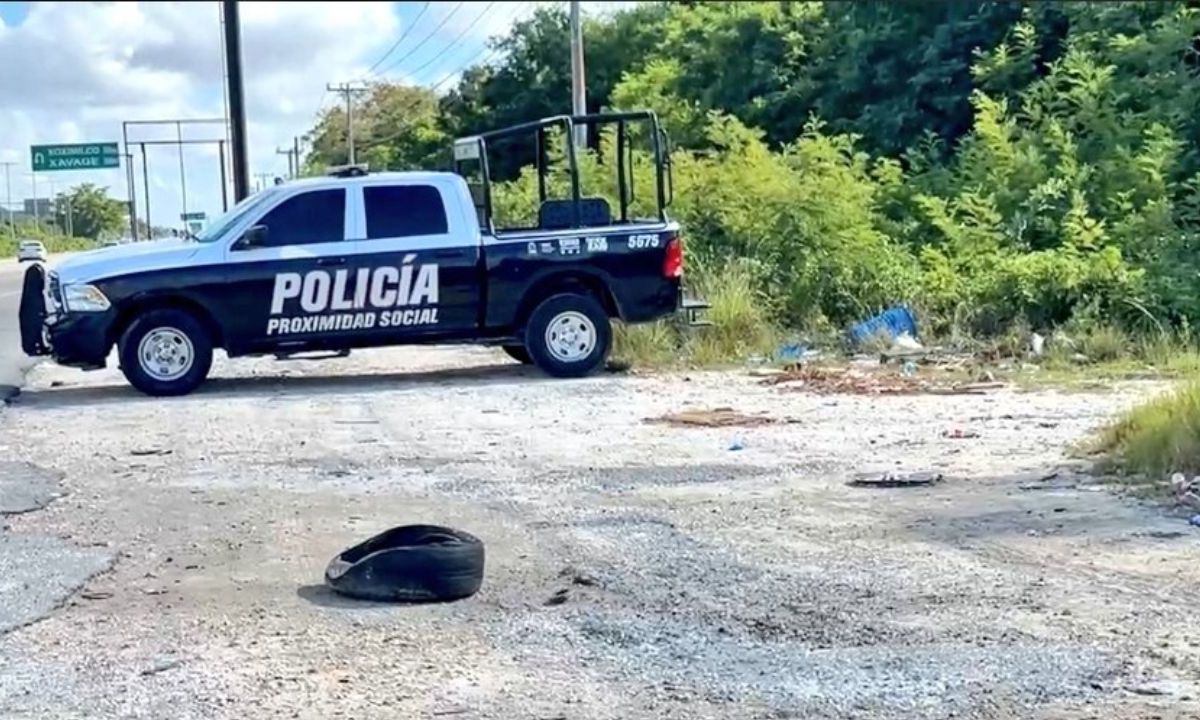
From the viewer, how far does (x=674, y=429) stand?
39.0 ft

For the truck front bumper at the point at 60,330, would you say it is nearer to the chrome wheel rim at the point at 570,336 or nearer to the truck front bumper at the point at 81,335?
the truck front bumper at the point at 81,335

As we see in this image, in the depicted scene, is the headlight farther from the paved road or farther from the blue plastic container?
the blue plastic container

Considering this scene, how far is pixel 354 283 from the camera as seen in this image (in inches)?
591

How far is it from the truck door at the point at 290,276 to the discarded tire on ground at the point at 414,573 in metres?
8.22

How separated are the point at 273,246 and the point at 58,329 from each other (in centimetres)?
201

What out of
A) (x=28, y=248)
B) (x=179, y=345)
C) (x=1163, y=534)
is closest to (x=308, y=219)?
(x=179, y=345)

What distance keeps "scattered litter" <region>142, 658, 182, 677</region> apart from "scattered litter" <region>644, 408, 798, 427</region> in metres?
6.50

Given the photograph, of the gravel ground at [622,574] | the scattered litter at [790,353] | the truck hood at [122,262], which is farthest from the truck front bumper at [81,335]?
the scattered litter at [790,353]

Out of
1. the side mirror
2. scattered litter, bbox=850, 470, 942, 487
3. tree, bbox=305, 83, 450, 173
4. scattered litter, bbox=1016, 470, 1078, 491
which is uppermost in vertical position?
tree, bbox=305, 83, 450, 173

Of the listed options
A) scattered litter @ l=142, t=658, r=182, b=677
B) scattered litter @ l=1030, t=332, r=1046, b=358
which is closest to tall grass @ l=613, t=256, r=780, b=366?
scattered litter @ l=1030, t=332, r=1046, b=358

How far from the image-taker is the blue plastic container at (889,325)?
17469mm

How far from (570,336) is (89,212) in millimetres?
21293

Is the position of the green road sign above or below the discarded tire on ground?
above

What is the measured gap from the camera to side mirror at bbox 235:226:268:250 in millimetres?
14875
